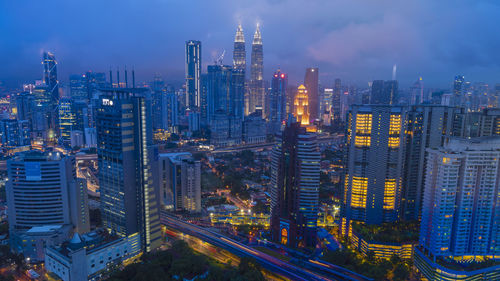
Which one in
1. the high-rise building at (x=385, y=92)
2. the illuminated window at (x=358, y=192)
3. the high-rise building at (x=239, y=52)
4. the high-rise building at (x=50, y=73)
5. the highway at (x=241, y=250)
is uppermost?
the high-rise building at (x=239, y=52)

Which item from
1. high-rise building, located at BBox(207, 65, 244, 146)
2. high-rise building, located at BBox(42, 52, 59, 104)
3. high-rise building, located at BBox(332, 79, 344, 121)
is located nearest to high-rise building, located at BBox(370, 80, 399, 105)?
high-rise building, located at BBox(332, 79, 344, 121)

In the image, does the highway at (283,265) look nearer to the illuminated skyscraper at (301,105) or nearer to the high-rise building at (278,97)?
the illuminated skyscraper at (301,105)

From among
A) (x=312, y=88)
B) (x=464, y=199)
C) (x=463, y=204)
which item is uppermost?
(x=312, y=88)

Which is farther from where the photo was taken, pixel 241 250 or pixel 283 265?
pixel 241 250

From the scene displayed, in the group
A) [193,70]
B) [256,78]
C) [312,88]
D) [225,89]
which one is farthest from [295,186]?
[193,70]

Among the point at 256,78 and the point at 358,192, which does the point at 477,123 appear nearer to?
the point at 358,192

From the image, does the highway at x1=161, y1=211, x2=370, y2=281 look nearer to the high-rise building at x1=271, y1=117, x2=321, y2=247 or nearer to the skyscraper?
the high-rise building at x1=271, y1=117, x2=321, y2=247

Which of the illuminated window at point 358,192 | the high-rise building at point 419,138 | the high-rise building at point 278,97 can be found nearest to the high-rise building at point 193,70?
the high-rise building at point 278,97
